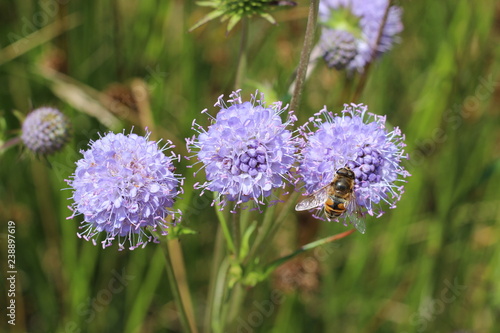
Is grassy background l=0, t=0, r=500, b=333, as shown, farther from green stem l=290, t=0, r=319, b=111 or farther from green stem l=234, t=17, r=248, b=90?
green stem l=290, t=0, r=319, b=111

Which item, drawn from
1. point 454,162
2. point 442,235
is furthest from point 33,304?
point 454,162

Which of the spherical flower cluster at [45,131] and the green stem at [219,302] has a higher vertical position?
the spherical flower cluster at [45,131]

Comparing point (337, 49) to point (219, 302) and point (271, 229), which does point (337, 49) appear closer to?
point (271, 229)

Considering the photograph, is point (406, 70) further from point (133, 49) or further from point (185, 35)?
point (133, 49)

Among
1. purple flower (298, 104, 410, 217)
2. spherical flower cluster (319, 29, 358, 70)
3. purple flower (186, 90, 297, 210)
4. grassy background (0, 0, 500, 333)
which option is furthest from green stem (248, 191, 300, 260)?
grassy background (0, 0, 500, 333)

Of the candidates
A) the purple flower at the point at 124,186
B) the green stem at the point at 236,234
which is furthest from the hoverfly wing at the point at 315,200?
the purple flower at the point at 124,186

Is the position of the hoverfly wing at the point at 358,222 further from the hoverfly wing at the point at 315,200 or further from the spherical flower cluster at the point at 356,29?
the spherical flower cluster at the point at 356,29
